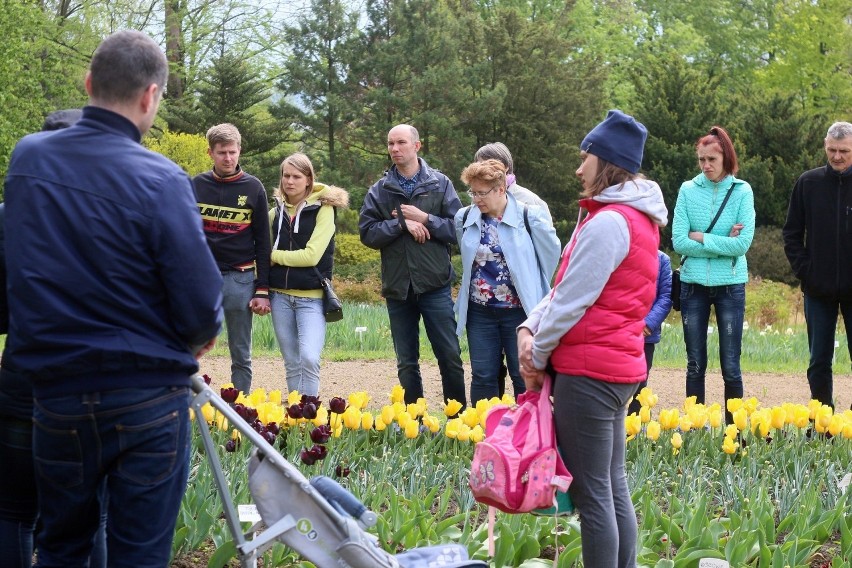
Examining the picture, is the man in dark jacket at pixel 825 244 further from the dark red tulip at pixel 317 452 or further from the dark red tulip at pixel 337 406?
the dark red tulip at pixel 317 452

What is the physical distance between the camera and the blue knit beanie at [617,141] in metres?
3.38

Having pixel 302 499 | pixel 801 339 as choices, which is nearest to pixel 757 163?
pixel 801 339

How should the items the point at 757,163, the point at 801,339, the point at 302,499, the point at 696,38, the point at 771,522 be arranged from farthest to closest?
the point at 696,38 < the point at 757,163 < the point at 801,339 < the point at 771,522 < the point at 302,499

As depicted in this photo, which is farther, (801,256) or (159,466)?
(801,256)

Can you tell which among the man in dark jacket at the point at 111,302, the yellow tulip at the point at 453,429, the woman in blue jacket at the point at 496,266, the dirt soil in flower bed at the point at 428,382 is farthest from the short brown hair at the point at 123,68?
the dirt soil in flower bed at the point at 428,382

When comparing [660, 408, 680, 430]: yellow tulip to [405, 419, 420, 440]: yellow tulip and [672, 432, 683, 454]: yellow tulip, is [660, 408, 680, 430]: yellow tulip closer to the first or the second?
[672, 432, 683, 454]: yellow tulip

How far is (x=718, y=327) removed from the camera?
6598mm

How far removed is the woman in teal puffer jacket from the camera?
255 inches

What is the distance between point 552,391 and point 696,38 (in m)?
34.5

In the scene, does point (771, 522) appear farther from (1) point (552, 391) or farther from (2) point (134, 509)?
(2) point (134, 509)

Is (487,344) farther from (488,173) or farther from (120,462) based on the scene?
Result: (120,462)

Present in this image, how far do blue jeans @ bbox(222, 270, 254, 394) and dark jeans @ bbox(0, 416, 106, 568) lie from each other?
3324mm

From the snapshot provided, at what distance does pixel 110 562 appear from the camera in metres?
2.57

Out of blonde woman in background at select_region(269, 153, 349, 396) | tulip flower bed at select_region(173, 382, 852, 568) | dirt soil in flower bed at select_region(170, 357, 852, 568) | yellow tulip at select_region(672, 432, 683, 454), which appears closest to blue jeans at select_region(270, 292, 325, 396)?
blonde woman in background at select_region(269, 153, 349, 396)
